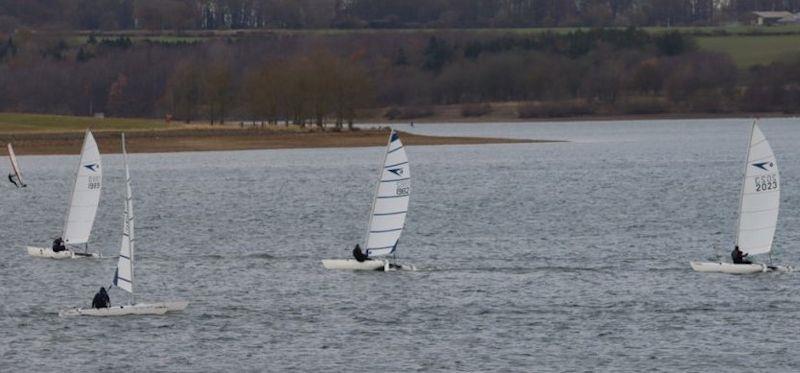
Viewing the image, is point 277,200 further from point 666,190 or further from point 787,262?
point 787,262

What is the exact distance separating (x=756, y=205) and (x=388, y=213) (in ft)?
37.2

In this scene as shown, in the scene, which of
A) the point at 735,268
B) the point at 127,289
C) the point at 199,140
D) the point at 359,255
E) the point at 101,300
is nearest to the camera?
the point at 127,289

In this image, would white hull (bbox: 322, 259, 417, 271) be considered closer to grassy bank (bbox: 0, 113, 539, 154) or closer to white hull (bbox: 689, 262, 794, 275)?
white hull (bbox: 689, 262, 794, 275)

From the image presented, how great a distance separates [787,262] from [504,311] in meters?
13.8

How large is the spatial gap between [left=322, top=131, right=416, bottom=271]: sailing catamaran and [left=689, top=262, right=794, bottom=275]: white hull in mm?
8800

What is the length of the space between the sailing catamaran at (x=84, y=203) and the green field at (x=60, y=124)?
97110mm

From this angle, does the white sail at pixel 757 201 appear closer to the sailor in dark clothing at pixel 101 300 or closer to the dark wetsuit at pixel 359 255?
the dark wetsuit at pixel 359 255

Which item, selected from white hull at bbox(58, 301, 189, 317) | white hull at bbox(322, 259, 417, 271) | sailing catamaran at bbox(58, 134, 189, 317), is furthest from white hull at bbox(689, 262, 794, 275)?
white hull at bbox(58, 301, 189, 317)

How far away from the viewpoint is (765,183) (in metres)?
54.7

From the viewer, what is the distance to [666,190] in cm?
9788

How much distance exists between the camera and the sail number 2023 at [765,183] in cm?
5450

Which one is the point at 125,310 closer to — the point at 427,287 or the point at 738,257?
the point at 427,287

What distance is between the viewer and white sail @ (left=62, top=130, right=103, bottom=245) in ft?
204

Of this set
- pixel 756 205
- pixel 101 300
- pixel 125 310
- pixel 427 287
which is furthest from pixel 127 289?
pixel 756 205
